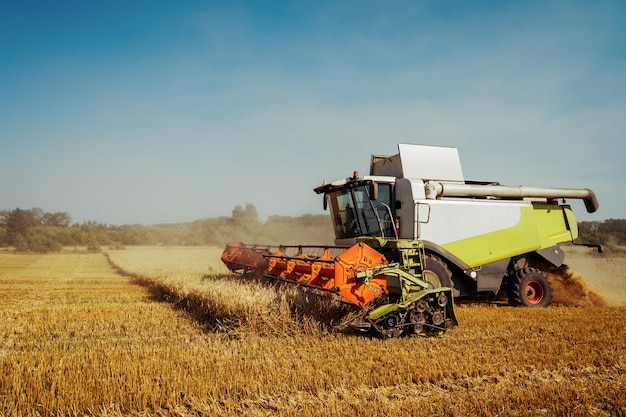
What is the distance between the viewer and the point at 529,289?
904 centimetres

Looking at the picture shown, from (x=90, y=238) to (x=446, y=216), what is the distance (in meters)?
43.1

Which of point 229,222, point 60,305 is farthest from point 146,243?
point 60,305

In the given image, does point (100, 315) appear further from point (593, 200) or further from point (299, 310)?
point (593, 200)

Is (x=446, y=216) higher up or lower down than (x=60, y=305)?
higher up

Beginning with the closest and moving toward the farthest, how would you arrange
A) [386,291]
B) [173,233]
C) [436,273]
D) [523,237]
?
[386,291], [436,273], [523,237], [173,233]

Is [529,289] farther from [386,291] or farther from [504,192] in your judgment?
[386,291]

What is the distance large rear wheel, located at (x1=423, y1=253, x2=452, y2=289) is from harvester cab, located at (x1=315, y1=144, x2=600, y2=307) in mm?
16

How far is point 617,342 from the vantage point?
5516mm

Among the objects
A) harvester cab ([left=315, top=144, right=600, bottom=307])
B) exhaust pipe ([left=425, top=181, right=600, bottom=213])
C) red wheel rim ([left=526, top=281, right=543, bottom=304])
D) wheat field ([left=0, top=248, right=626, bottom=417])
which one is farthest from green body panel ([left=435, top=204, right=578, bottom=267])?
wheat field ([left=0, top=248, right=626, bottom=417])

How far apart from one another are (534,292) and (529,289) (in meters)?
0.14

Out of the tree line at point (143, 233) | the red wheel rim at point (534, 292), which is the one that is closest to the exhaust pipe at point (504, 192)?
the red wheel rim at point (534, 292)

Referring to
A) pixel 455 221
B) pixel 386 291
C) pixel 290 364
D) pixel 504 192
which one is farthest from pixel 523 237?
pixel 290 364

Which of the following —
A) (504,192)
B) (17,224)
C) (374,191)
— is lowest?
(374,191)

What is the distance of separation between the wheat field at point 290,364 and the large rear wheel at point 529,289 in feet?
3.74
